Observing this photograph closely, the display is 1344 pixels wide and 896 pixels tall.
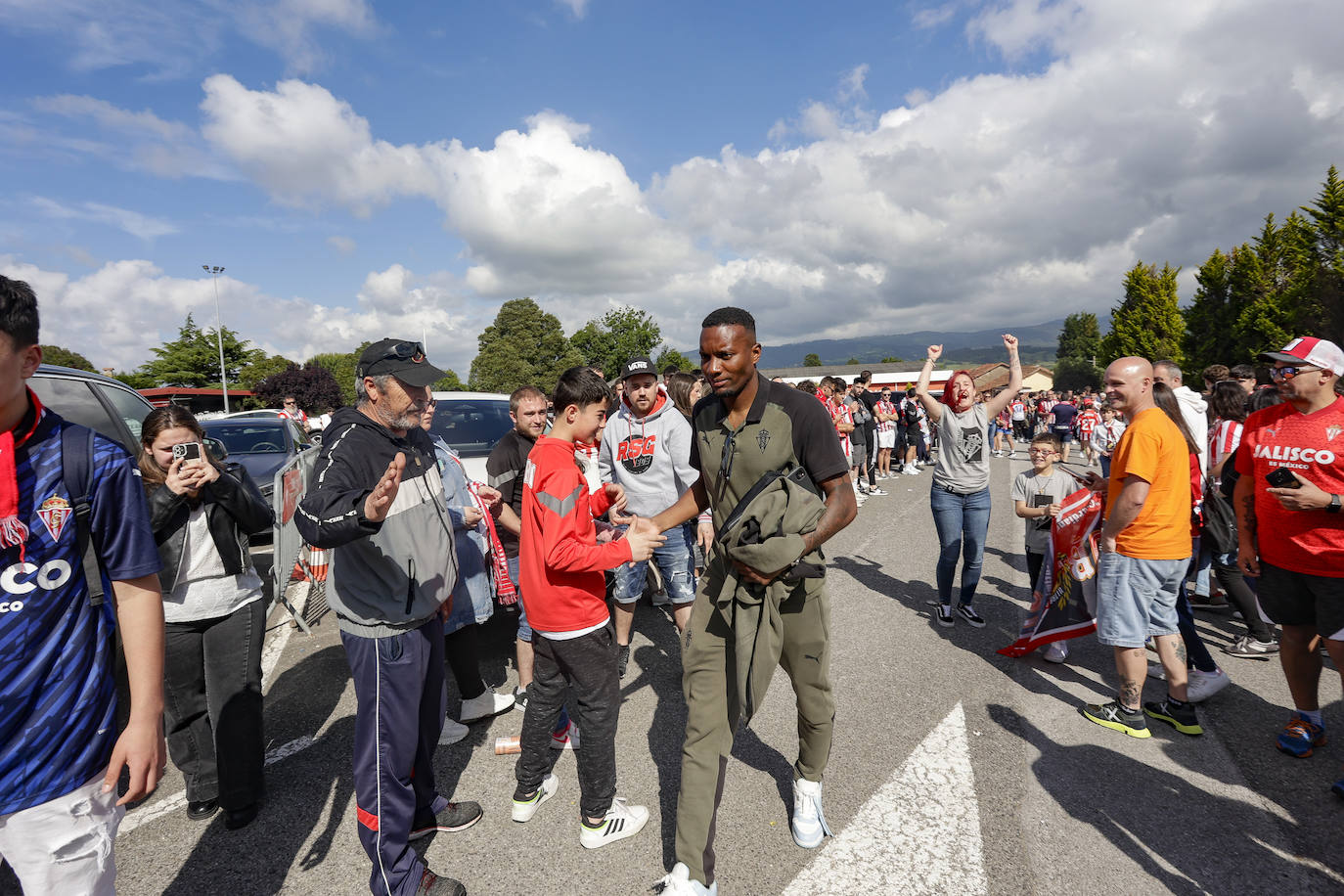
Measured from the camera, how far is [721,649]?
2.50 meters

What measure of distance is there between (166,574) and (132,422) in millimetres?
2904

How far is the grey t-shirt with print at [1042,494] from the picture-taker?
4941 mm

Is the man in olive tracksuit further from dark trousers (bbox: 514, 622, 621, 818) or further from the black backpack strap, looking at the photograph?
the black backpack strap

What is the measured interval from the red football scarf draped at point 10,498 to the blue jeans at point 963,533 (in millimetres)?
5326

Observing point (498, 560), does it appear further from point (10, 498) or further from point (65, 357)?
point (65, 357)

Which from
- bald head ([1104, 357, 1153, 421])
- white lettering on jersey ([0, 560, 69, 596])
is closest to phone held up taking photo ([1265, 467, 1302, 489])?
bald head ([1104, 357, 1153, 421])

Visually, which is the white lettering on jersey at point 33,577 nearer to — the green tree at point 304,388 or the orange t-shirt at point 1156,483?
the orange t-shirt at point 1156,483

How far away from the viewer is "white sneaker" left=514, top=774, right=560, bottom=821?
2928 millimetres

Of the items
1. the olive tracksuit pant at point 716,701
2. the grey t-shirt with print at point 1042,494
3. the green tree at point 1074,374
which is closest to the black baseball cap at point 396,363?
the olive tracksuit pant at point 716,701

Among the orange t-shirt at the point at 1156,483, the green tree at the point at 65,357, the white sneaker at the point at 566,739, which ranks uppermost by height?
the green tree at the point at 65,357

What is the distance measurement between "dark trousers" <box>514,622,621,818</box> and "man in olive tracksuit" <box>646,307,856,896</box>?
42cm

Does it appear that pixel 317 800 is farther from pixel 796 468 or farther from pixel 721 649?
pixel 796 468

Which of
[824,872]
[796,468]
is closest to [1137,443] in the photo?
[796,468]

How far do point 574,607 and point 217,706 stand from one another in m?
1.91
